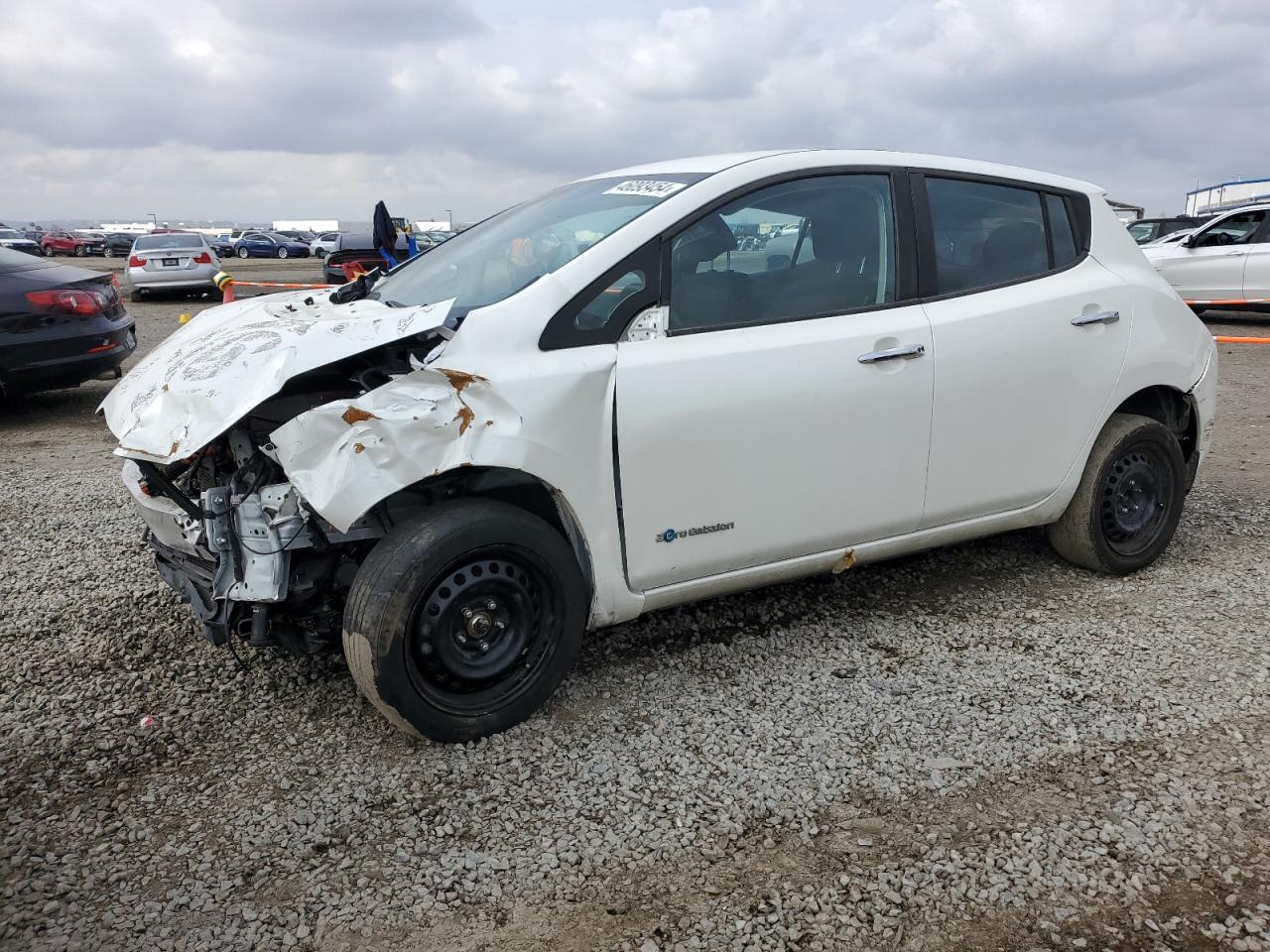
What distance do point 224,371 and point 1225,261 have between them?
46.5 feet

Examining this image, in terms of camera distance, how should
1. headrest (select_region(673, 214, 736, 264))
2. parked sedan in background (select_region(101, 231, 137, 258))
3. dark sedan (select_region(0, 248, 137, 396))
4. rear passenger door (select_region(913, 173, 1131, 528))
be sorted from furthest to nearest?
parked sedan in background (select_region(101, 231, 137, 258)) < dark sedan (select_region(0, 248, 137, 396)) < rear passenger door (select_region(913, 173, 1131, 528)) < headrest (select_region(673, 214, 736, 264))

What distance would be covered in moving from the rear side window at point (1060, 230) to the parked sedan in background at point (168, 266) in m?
17.8

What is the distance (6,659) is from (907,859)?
10.5 ft

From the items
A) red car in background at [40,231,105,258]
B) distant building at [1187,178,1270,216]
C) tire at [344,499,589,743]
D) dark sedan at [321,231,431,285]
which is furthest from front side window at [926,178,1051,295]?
red car in background at [40,231,105,258]

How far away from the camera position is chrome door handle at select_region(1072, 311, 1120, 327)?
385 cm

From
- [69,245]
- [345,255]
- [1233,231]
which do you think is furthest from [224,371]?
[69,245]

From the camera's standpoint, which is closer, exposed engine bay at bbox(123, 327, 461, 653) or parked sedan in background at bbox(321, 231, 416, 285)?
exposed engine bay at bbox(123, 327, 461, 653)

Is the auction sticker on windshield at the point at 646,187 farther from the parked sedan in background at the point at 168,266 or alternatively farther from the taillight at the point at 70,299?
the parked sedan in background at the point at 168,266

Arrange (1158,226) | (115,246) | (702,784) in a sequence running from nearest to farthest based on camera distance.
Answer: (702,784) < (1158,226) < (115,246)

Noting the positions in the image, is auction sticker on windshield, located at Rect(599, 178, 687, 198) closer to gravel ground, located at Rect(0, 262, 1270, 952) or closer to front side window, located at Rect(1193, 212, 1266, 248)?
gravel ground, located at Rect(0, 262, 1270, 952)

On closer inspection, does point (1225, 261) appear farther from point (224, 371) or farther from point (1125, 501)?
point (224, 371)

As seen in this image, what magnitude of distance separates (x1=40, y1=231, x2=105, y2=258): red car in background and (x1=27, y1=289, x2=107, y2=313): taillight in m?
45.3

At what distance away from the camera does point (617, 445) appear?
300cm

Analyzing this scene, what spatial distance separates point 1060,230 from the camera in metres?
4.05
